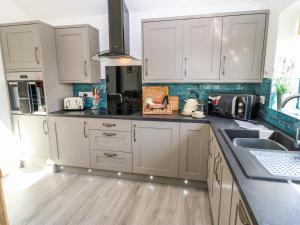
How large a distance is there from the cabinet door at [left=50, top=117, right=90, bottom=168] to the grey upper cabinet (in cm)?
62

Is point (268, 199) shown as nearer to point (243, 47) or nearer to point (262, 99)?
point (262, 99)

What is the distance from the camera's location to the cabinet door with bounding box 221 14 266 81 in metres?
2.08

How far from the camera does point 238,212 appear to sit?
2.80 feet

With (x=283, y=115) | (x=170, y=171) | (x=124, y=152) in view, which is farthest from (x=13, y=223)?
(x=283, y=115)

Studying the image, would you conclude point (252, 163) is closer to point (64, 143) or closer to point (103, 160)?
point (103, 160)

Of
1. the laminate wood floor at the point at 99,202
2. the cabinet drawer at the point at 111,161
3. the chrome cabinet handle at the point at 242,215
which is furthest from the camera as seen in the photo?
the cabinet drawer at the point at 111,161

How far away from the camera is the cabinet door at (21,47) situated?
2398 mm

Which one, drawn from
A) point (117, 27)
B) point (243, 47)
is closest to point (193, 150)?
point (243, 47)

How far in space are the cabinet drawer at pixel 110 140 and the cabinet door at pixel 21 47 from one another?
3.87ft

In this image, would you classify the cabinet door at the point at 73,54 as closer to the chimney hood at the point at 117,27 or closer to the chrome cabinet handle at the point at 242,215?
the chimney hood at the point at 117,27

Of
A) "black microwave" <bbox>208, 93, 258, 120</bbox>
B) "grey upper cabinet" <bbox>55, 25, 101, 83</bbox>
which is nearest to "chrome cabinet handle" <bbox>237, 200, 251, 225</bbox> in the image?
"black microwave" <bbox>208, 93, 258, 120</bbox>

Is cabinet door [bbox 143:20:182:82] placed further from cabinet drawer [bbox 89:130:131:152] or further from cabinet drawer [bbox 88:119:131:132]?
cabinet drawer [bbox 89:130:131:152]

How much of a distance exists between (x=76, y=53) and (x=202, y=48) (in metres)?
1.70

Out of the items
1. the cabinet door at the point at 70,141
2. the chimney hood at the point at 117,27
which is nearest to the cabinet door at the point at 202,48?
the chimney hood at the point at 117,27
